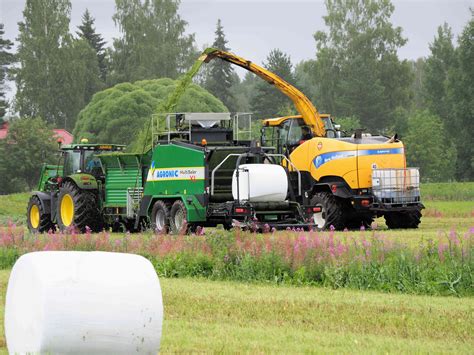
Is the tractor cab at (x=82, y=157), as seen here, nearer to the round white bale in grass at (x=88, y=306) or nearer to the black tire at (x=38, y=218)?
the black tire at (x=38, y=218)

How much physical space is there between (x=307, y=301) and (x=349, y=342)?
3.00 meters

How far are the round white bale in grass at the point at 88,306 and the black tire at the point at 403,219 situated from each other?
21.4 metres

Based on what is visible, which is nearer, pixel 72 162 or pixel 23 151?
pixel 72 162

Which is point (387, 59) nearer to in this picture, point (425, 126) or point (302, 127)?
point (425, 126)

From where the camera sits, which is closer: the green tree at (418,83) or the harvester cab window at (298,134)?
the harvester cab window at (298,134)

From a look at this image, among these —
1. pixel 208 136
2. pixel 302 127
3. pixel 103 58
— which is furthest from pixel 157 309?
pixel 103 58

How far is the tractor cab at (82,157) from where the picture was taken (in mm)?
31180

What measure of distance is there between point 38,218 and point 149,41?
73.7 meters

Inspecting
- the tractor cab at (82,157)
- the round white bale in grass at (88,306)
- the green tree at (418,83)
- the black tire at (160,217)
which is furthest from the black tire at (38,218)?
the green tree at (418,83)

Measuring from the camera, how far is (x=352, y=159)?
2925 cm

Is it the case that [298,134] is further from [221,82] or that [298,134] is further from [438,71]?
[221,82]

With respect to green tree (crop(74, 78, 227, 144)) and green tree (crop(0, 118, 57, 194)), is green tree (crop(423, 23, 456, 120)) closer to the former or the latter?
green tree (crop(74, 78, 227, 144))

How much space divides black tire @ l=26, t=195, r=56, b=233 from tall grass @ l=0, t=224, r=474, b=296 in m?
12.0

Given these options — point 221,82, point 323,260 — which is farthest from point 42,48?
point 323,260
